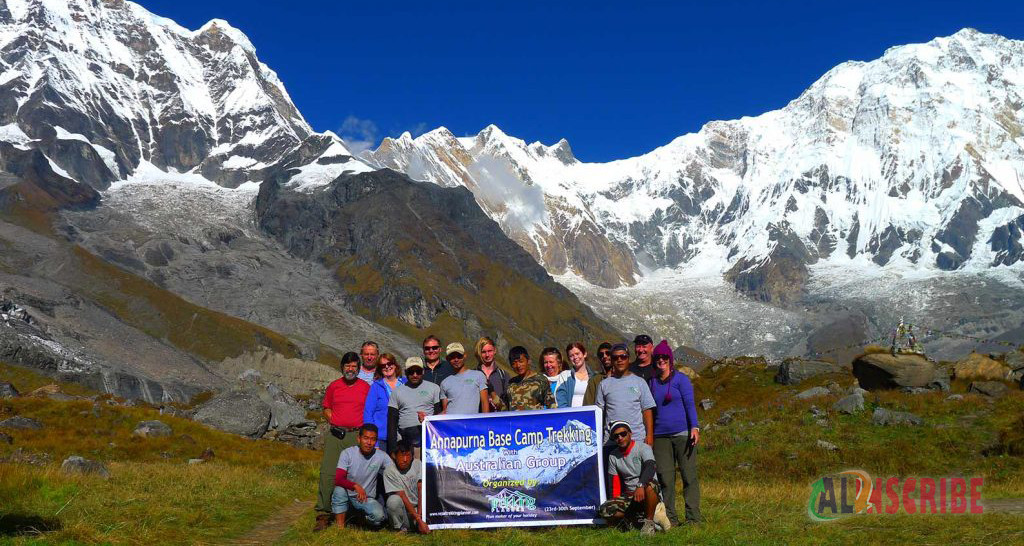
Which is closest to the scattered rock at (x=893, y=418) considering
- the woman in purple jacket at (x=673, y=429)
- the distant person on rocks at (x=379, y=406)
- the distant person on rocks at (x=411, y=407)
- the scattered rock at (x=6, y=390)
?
the woman in purple jacket at (x=673, y=429)

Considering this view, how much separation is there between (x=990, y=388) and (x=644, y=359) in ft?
67.4

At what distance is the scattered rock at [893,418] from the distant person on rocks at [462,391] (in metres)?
15.5

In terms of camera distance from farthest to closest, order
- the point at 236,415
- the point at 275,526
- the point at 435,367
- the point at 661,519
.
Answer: the point at 236,415 < the point at 435,367 < the point at 275,526 < the point at 661,519

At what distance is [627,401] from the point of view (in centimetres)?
1494

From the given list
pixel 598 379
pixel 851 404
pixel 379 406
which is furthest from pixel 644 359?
pixel 851 404

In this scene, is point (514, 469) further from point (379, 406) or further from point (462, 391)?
point (379, 406)

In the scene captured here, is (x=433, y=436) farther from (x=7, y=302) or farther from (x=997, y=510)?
(x=7, y=302)

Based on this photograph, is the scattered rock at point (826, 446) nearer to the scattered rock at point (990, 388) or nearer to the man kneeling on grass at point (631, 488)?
the scattered rock at point (990, 388)

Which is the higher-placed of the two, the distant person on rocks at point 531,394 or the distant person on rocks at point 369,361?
the distant person on rocks at point 369,361

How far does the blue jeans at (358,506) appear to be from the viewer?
15.4 meters

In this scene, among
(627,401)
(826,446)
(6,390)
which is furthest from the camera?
(6,390)

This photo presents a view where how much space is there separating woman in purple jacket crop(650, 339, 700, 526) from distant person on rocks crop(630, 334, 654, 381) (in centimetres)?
26

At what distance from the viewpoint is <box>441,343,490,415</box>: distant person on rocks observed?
16250 millimetres

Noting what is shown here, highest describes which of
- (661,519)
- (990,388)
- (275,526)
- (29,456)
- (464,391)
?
(464,391)
